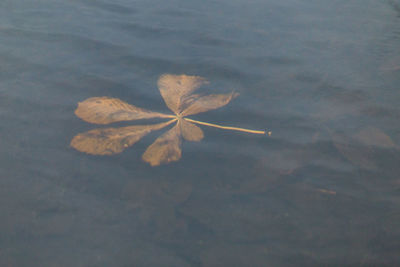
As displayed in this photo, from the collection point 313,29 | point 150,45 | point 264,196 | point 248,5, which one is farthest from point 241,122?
point 248,5

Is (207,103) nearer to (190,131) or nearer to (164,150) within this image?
(190,131)

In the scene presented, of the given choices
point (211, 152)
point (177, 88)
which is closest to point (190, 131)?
point (211, 152)

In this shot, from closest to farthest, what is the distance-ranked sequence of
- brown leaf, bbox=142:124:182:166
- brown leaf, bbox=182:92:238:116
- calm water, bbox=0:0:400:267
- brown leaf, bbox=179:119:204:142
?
calm water, bbox=0:0:400:267
brown leaf, bbox=142:124:182:166
brown leaf, bbox=179:119:204:142
brown leaf, bbox=182:92:238:116

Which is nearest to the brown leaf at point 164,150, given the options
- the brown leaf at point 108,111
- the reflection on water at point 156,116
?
the reflection on water at point 156,116

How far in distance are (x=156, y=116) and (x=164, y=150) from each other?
0.85 feet

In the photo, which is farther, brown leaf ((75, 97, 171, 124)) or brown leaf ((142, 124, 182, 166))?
brown leaf ((75, 97, 171, 124))

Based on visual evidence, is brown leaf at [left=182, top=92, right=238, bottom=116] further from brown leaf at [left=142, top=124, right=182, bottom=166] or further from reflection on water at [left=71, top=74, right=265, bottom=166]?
brown leaf at [left=142, top=124, right=182, bottom=166]

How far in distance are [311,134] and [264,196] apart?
0.49 meters

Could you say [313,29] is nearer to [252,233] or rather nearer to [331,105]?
[331,105]

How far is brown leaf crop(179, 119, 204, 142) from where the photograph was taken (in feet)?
5.38

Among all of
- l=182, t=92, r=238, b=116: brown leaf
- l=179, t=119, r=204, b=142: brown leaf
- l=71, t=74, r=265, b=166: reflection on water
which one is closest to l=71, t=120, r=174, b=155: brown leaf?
l=71, t=74, r=265, b=166: reflection on water

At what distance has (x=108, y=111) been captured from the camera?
5.60 feet

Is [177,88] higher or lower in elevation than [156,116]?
higher

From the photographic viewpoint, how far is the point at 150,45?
236cm
